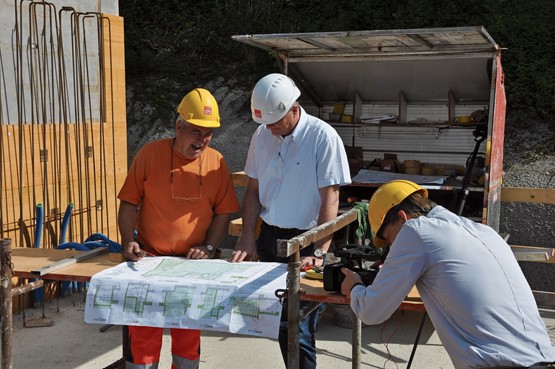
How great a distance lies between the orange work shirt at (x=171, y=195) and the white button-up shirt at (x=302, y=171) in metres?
0.35

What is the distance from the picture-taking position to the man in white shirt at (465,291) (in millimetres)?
2758

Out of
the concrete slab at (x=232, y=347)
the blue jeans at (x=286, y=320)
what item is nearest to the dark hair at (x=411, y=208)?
the blue jeans at (x=286, y=320)

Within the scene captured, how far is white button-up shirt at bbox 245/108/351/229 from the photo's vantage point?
13.3 ft

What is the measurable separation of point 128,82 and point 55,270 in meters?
8.87

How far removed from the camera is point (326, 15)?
12.6 meters

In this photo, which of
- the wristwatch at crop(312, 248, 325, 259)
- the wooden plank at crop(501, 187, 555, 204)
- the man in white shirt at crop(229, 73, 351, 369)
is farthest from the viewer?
the wooden plank at crop(501, 187, 555, 204)

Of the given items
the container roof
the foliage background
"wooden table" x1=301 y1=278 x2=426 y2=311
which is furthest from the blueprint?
the foliage background

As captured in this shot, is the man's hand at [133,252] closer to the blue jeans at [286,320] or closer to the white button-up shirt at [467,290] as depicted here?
the blue jeans at [286,320]

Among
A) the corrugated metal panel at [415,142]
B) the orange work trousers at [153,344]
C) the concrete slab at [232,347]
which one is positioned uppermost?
the corrugated metal panel at [415,142]

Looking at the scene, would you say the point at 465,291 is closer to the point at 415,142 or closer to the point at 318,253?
the point at 318,253

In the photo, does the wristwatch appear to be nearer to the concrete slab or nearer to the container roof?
the concrete slab

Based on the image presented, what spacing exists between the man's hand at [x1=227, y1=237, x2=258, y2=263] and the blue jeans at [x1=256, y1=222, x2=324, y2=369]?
8cm

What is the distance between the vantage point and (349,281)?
10.8 ft

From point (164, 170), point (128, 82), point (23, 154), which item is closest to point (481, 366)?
point (164, 170)
